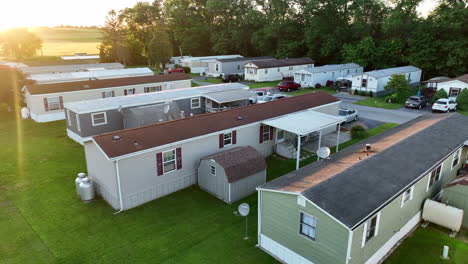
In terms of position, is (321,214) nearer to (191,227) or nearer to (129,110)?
(191,227)

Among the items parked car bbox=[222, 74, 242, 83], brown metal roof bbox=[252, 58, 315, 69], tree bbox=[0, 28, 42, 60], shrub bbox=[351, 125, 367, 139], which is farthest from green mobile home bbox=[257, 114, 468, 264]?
tree bbox=[0, 28, 42, 60]

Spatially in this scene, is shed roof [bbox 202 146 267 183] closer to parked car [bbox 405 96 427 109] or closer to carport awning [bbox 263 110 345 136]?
carport awning [bbox 263 110 345 136]

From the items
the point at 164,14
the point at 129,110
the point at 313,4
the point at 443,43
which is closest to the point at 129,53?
the point at 164,14

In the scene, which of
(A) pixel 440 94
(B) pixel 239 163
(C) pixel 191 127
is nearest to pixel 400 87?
(A) pixel 440 94

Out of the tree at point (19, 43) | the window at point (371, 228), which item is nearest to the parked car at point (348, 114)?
the window at point (371, 228)

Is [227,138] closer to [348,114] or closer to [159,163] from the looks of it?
[159,163]

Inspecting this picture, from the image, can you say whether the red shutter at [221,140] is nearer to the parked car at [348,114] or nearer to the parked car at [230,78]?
the parked car at [348,114]

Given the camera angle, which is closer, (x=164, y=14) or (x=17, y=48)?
(x=17, y=48)
